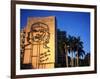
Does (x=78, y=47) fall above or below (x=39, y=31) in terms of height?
below

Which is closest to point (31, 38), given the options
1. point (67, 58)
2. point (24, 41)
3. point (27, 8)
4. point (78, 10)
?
point (24, 41)

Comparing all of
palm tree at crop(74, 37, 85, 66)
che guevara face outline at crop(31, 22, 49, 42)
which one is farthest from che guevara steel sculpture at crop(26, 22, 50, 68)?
palm tree at crop(74, 37, 85, 66)

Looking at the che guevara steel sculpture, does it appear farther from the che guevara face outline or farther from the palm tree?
the palm tree

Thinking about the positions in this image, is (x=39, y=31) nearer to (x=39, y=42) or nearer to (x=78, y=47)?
(x=39, y=42)

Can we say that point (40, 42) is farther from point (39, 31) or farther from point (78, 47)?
point (78, 47)

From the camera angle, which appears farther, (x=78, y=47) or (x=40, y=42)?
(x=78, y=47)

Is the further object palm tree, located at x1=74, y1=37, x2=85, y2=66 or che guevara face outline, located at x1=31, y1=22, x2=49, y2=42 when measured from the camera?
palm tree, located at x1=74, y1=37, x2=85, y2=66

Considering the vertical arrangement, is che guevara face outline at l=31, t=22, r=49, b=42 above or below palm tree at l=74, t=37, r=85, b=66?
above

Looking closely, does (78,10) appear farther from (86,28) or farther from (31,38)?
(31,38)

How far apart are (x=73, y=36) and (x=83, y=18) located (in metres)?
0.21

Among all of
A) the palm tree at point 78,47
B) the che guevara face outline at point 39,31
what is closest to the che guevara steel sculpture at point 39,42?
the che guevara face outline at point 39,31

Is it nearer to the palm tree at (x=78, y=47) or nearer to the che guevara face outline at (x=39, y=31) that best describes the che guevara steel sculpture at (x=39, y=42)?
the che guevara face outline at (x=39, y=31)

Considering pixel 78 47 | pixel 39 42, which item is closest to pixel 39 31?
pixel 39 42

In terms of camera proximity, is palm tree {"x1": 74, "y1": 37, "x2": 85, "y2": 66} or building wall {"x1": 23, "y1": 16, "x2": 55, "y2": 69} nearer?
building wall {"x1": 23, "y1": 16, "x2": 55, "y2": 69}
